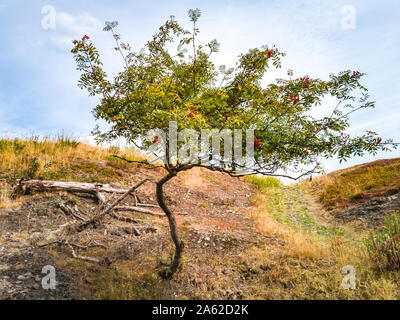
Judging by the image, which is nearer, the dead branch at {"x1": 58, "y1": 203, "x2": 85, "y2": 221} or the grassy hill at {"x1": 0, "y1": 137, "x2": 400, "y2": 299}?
the grassy hill at {"x1": 0, "y1": 137, "x2": 400, "y2": 299}

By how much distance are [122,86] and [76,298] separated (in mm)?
4086

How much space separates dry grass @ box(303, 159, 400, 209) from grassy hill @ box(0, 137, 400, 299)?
0.11 m

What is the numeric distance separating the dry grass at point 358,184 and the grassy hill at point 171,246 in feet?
0.34

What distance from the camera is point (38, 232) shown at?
695 cm

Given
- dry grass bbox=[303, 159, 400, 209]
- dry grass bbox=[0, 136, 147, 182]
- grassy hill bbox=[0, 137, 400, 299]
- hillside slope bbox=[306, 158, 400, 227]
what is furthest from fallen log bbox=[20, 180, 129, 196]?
dry grass bbox=[303, 159, 400, 209]

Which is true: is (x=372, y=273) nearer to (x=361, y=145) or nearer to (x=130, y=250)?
(x=361, y=145)

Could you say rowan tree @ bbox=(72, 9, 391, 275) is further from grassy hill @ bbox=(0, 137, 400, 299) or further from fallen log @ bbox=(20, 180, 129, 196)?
fallen log @ bbox=(20, 180, 129, 196)

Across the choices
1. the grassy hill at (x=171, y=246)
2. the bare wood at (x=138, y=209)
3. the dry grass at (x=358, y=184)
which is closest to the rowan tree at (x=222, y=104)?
the grassy hill at (x=171, y=246)

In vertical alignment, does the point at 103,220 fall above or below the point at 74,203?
below

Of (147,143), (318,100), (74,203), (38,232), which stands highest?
(318,100)

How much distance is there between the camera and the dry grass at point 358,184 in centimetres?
1226

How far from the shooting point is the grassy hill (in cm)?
527

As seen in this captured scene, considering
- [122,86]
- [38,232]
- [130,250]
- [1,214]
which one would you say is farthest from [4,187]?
[122,86]
